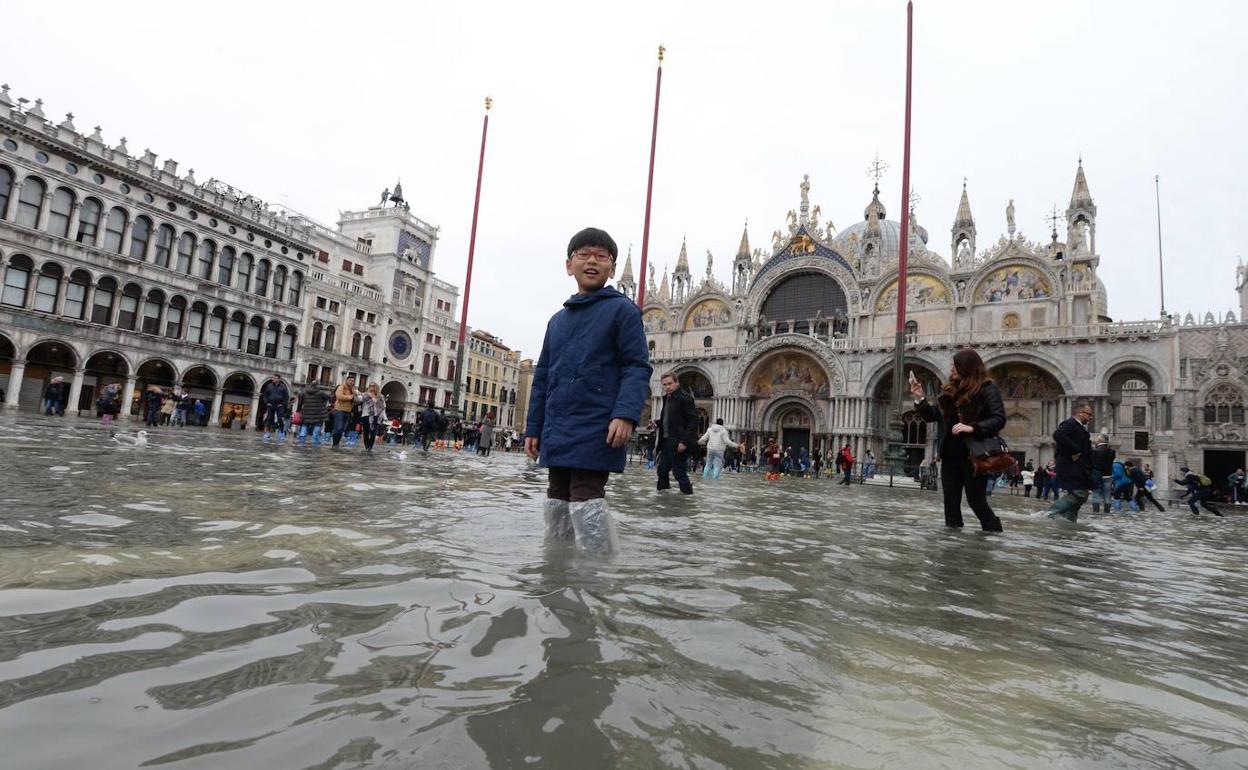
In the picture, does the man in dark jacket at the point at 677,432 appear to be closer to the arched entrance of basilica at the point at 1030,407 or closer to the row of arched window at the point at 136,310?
the arched entrance of basilica at the point at 1030,407

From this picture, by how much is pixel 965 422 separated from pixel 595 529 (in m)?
4.23

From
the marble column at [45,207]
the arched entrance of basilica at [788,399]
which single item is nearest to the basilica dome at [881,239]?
the arched entrance of basilica at [788,399]

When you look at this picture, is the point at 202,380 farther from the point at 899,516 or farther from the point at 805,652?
the point at 805,652

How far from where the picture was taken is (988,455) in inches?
220

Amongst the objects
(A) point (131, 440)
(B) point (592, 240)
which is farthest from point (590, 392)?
(A) point (131, 440)

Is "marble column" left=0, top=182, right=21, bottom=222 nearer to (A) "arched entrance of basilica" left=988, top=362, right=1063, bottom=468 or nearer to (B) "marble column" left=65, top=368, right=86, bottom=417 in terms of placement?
(B) "marble column" left=65, top=368, right=86, bottom=417

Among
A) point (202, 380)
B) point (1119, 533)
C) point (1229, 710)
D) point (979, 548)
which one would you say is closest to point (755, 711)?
point (1229, 710)

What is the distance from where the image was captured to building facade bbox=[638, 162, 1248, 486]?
2983 cm

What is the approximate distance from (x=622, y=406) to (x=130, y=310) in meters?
36.9

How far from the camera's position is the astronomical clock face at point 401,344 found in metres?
46.9

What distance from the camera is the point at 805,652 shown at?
187 cm

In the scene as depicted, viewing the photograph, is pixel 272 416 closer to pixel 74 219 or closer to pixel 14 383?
pixel 14 383

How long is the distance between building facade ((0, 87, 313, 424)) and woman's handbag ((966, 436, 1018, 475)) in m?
34.6

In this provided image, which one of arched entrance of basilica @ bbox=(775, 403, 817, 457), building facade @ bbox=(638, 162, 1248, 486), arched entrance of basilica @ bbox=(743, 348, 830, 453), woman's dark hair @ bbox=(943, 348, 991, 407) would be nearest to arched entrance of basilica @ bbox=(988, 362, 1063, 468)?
building facade @ bbox=(638, 162, 1248, 486)
